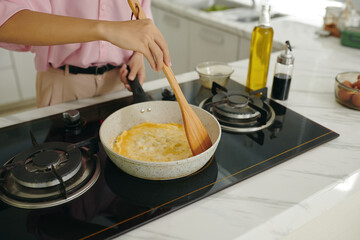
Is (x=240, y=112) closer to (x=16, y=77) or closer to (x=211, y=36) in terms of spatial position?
(x=211, y=36)

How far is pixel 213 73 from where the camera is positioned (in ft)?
4.51

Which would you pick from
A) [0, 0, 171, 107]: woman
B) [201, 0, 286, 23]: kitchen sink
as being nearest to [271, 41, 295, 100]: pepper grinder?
[0, 0, 171, 107]: woman

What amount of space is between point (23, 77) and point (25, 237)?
8.32 feet

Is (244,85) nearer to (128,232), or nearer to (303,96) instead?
(303,96)

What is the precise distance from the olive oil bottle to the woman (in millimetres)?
408

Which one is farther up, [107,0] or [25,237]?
[107,0]

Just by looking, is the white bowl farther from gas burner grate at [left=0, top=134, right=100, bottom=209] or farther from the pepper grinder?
gas burner grate at [left=0, top=134, right=100, bottom=209]

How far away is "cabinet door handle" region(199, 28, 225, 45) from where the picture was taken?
90.3 inches

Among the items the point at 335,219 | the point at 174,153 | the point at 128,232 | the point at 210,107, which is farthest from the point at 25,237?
the point at 335,219

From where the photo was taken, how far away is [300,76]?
4.66 feet

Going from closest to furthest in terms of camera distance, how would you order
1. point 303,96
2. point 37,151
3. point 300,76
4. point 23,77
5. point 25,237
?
point 25,237 → point 37,151 → point 303,96 → point 300,76 → point 23,77

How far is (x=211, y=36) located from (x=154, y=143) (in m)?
1.63

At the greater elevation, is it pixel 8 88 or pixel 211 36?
pixel 211 36

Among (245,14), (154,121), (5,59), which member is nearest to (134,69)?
(154,121)
